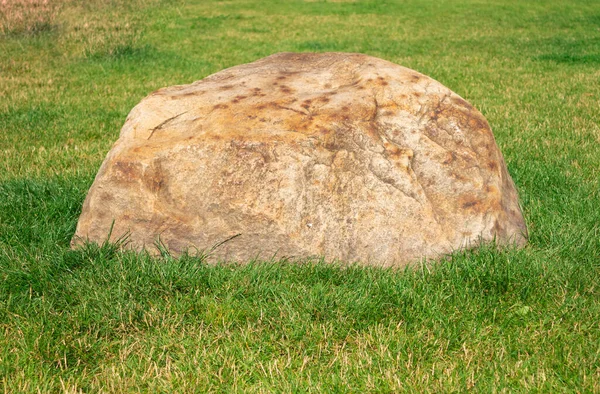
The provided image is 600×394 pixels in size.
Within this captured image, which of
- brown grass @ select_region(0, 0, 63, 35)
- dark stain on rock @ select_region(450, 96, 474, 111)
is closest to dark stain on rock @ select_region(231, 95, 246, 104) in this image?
dark stain on rock @ select_region(450, 96, 474, 111)

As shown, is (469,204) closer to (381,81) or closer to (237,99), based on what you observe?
(381,81)

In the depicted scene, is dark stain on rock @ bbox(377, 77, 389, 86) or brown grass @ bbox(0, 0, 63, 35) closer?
dark stain on rock @ bbox(377, 77, 389, 86)

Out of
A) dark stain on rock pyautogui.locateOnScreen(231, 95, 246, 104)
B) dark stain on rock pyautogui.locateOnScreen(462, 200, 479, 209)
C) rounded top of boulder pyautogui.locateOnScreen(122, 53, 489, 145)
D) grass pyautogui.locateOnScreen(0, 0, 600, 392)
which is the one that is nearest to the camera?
grass pyautogui.locateOnScreen(0, 0, 600, 392)

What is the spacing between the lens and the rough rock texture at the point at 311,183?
4.21 m

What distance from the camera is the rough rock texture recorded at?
4207 mm

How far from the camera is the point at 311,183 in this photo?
4.26 m

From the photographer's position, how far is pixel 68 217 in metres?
4.95

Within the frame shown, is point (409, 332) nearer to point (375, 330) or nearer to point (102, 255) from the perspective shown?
point (375, 330)

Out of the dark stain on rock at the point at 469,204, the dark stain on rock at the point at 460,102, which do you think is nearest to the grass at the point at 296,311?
the dark stain on rock at the point at 469,204

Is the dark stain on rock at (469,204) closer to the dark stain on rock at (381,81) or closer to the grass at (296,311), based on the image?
the grass at (296,311)

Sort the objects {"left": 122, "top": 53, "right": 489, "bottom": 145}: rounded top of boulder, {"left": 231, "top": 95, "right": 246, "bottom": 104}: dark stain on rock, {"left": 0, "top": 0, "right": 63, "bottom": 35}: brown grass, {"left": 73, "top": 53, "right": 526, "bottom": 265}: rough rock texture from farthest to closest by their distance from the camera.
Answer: {"left": 0, "top": 0, "right": 63, "bottom": 35}: brown grass
{"left": 231, "top": 95, "right": 246, "bottom": 104}: dark stain on rock
{"left": 122, "top": 53, "right": 489, "bottom": 145}: rounded top of boulder
{"left": 73, "top": 53, "right": 526, "bottom": 265}: rough rock texture

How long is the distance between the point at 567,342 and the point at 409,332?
87 centimetres

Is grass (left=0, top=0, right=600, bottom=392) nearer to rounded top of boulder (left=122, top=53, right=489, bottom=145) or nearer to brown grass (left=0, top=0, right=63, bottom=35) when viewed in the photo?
rounded top of boulder (left=122, top=53, right=489, bottom=145)

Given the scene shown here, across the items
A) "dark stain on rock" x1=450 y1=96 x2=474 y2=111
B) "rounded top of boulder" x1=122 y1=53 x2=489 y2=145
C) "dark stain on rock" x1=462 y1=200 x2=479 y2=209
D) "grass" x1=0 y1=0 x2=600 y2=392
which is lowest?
"grass" x1=0 y1=0 x2=600 y2=392
